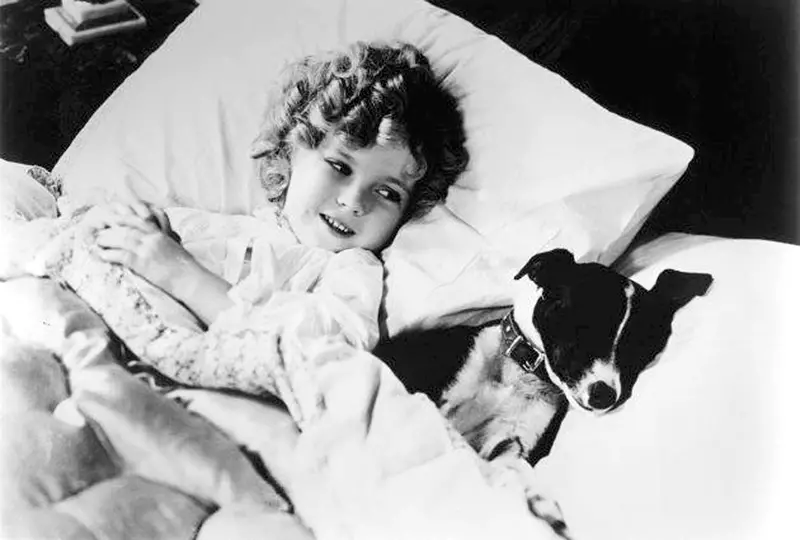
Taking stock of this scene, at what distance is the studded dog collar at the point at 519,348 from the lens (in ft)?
2.69

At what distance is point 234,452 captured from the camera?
0.78m

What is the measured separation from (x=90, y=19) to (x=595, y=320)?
1.96 feet

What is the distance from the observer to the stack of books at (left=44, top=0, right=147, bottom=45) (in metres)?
0.99

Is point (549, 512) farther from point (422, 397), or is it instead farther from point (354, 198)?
point (354, 198)

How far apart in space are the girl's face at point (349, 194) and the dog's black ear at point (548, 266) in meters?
0.14

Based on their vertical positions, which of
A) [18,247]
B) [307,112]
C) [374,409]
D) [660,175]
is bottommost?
[18,247]

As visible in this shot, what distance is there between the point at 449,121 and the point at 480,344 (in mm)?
221

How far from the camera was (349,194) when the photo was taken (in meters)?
0.88

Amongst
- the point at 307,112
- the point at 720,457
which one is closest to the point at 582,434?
the point at 720,457

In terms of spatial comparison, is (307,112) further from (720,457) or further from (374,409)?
(720,457)

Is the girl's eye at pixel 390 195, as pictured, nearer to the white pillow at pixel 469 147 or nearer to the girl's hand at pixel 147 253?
the white pillow at pixel 469 147

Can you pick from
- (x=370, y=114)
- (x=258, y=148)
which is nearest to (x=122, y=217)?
(x=258, y=148)

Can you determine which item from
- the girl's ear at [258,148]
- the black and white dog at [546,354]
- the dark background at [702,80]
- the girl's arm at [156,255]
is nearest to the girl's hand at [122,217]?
the girl's arm at [156,255]

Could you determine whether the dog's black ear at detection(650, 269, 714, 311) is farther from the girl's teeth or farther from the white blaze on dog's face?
the girl's teeth
